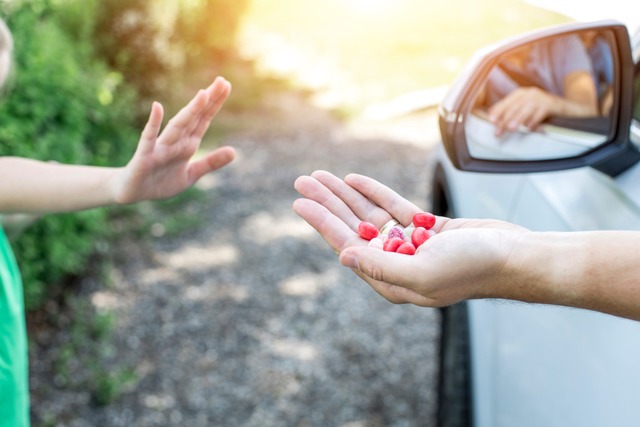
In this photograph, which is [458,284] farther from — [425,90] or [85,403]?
[425,90]

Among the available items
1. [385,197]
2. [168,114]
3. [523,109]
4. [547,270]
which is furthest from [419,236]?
[168,114]

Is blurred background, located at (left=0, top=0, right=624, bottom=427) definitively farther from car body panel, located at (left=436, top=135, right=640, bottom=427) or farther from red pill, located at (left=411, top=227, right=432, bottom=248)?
car body panel, located at (left=436, top=135, right=640, bottom=427)

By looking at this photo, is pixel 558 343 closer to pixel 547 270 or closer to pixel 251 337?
pixel 547 270

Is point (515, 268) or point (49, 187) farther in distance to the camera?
point (49, 187)

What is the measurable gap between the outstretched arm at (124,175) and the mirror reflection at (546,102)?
0.76m

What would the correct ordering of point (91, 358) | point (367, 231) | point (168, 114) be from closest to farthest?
point (367, 231) < point (91, 358) < point (168, 114)

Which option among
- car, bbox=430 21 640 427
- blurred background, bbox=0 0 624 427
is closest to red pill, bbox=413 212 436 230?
car, bbox=430 21 640 427

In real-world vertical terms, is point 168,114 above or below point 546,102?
below

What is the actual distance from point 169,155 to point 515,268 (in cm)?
97

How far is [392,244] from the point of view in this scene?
149 cm

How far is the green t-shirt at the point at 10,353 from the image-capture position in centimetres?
177

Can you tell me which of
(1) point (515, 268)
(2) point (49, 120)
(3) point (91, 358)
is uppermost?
(1) point (515, 268)

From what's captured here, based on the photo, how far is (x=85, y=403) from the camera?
11.5ft

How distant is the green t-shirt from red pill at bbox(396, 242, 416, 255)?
3.52 ft
